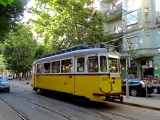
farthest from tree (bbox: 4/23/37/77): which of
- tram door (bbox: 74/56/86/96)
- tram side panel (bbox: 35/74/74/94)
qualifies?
tram door (bbox: 74/56/86/96)

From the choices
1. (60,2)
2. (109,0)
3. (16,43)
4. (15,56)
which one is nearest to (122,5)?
(109,0)

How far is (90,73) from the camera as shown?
10.8 metres

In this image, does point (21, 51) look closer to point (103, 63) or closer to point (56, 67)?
point (56, 67)

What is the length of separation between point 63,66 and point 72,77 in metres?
1.42

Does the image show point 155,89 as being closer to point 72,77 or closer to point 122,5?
point 72,77

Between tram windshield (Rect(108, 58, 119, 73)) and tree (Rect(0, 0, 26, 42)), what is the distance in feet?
27.7

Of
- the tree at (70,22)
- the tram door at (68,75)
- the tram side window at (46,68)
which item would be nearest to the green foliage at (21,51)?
the tree at (70,22)

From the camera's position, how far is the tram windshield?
1103 cm

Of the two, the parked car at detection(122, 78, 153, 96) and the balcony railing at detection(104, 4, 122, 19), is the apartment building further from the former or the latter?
the parked car at detection(122, 78, 153, 96)

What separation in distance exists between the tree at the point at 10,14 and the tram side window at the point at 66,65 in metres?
5.85

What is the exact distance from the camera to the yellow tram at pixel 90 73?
1049 cm

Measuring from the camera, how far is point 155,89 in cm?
1998

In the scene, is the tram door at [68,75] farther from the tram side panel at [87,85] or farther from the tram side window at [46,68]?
the tram side window at [46,68]

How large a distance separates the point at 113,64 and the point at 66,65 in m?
3.03
